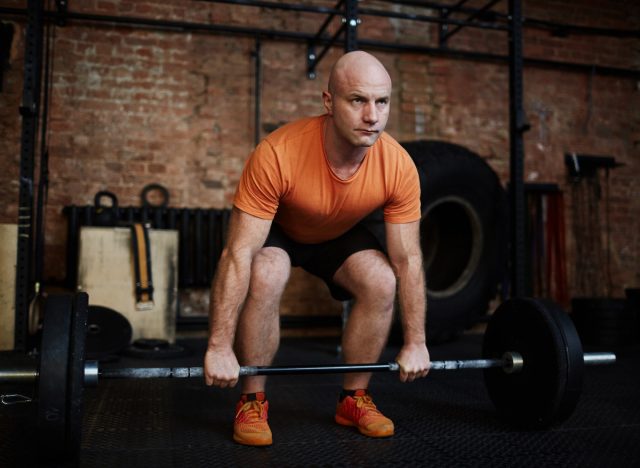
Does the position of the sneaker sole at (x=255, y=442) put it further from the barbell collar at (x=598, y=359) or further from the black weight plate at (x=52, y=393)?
the barbell collar at (x=598, y=359)

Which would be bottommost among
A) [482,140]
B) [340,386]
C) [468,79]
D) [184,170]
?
[340,386]

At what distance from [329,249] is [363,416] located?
485 millimetres

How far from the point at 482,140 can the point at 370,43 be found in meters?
1.03

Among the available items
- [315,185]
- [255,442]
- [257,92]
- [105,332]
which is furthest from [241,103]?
Answer: [255,442]

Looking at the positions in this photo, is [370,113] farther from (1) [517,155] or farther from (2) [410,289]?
(1) [517,155]

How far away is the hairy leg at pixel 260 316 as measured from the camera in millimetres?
1511

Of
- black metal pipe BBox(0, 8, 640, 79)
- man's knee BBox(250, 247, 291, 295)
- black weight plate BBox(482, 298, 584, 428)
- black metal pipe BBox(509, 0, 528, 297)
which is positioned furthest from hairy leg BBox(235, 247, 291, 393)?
black metal pipe BBox(0, 8, 640, 79)

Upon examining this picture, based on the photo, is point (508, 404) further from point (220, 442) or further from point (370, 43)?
point (370, 43)

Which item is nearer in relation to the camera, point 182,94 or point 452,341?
point 452,341

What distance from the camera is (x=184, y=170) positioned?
3518 millimetres

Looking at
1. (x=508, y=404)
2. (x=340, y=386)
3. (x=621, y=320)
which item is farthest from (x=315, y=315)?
(x=508, y=404)

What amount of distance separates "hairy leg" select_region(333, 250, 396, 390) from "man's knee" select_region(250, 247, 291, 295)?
8.1 inches

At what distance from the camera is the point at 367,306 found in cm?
162

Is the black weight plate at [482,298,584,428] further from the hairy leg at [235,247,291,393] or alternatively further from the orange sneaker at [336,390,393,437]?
the hairy leg at [235,247,291,393]
